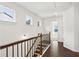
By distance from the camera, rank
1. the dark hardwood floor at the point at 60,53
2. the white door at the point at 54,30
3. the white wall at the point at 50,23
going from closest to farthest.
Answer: the dark hardwood floor at the point at 60,53
the white wall at the point at 50,23
the white door at the point at 54,30

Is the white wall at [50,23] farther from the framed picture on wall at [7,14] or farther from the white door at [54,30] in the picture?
the framed picture on wall at [7,14]

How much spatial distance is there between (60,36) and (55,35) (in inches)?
25.0

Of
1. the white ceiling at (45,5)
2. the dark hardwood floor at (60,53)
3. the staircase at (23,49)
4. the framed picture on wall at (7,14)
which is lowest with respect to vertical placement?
the dark hardwood floor at (60,53)

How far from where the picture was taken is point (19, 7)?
17.9ft

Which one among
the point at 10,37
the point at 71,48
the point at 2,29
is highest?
the point at 2,29

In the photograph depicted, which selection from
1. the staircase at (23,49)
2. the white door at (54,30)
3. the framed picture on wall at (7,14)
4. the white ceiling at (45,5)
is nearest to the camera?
the staircase at (23,49)

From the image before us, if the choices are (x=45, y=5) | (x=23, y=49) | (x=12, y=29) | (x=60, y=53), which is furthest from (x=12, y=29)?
(x=60, y=53)

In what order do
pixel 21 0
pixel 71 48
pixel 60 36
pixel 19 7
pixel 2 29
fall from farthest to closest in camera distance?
pixel 60 36
pixel 71 48
pixel 19 7
pixel 21 0
pixel 2 29

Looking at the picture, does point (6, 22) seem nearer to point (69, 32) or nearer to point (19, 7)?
point (19, 7)

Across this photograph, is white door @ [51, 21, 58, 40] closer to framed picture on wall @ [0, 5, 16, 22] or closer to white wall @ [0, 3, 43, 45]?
white wall @ [0, 3, 43, 45]

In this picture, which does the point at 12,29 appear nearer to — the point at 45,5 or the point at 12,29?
the point at 12,29

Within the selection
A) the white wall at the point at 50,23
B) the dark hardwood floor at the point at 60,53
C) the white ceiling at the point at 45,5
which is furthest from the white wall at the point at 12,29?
the white wall at the point at 50,23

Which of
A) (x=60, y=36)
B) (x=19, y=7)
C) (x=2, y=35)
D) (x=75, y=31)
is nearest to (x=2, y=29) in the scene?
(x=2, y=35)

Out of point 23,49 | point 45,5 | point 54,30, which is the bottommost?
point 23,49
